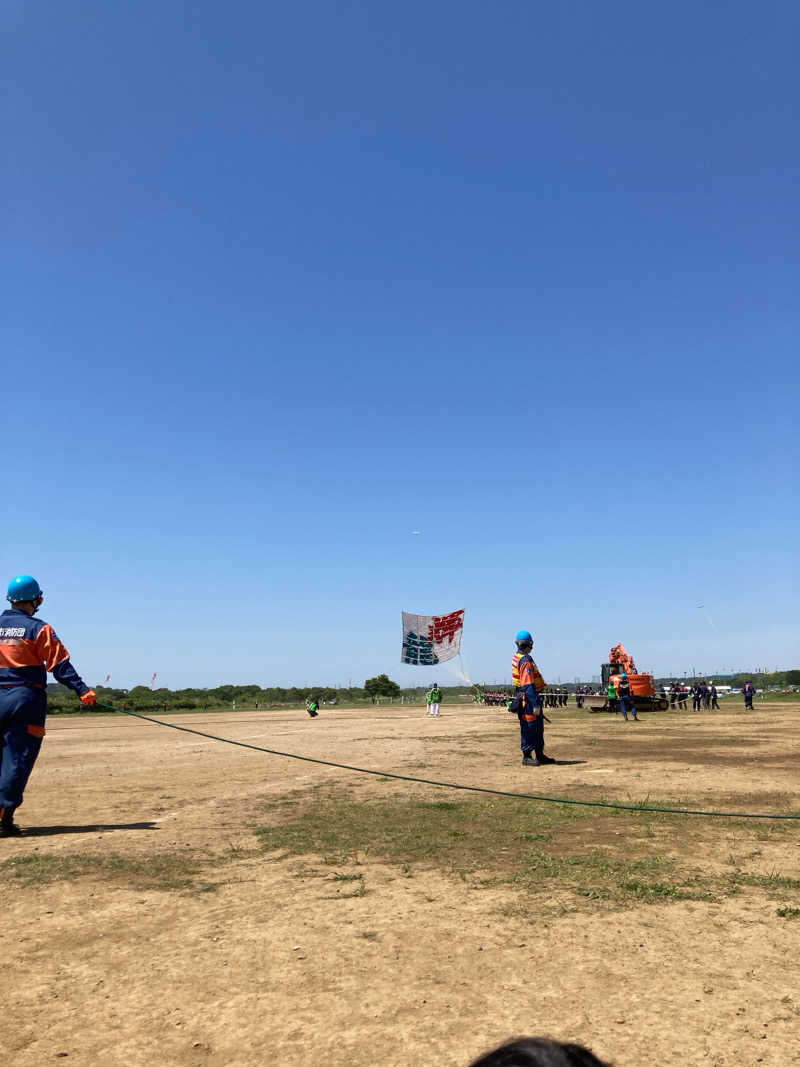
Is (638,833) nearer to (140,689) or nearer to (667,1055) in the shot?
(667,1055)

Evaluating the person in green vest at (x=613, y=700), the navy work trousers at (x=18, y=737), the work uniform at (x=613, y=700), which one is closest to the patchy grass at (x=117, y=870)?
the navy work trousers at (x=18, y=737)

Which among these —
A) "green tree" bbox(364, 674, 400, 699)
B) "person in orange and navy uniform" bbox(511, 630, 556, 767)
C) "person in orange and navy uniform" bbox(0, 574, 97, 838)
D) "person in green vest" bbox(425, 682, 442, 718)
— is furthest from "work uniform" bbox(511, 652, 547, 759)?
"green tree" bbox(364, 674, 400, 699)

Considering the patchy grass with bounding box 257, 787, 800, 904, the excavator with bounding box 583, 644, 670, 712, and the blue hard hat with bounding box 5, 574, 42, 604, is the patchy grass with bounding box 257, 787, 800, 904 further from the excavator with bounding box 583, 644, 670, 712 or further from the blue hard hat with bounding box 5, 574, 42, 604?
the excavator with bounding box 583, 644, 670, 712

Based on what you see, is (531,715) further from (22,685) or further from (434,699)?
(434,699)

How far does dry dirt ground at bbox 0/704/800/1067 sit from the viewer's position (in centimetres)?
265

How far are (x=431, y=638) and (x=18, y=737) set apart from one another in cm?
2928

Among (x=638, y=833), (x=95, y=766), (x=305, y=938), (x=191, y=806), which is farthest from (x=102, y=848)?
(x=95, y=766)

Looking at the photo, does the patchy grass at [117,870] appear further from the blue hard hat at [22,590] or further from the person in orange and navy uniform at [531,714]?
the person in orange and navy uniform at [531,714]

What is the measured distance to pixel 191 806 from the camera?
7.76 meters

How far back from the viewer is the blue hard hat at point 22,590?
7.63 metres

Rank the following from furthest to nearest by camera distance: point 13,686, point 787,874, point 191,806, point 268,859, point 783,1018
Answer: point 191,806, point 13,686, point 268,859, point 787,874, point 783,1018

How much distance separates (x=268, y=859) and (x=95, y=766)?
8.19 metres

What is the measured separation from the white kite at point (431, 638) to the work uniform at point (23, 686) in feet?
91.4

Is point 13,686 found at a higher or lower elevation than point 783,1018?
higher
